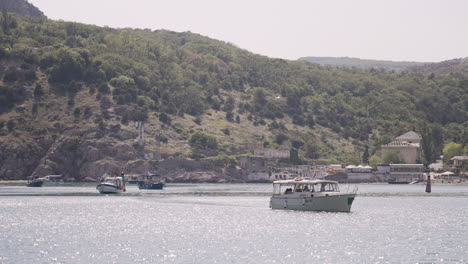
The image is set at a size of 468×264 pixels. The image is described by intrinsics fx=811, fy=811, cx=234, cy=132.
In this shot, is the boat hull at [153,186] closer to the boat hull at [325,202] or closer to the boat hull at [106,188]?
the boat hull at [106,188]

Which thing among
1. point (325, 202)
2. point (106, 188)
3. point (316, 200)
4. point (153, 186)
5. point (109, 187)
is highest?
point (153, 186)

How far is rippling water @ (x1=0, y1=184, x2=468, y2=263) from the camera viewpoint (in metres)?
63.3

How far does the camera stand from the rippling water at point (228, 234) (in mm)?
63312

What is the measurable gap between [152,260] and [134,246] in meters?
8.96

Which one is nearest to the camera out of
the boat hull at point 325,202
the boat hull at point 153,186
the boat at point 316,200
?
the boat hull at point 325,202

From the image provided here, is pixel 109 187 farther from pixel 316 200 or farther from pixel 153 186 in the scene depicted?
pixel 316 200

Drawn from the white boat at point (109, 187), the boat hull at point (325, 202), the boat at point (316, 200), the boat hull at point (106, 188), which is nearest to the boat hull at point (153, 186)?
the white boat at point (109, 187)

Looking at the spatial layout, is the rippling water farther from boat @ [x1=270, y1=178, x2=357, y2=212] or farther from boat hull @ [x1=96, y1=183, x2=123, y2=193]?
boat hull @ [x1=96, y1=183, x2=123, y2=193]

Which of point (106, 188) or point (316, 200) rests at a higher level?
point (106, 188)

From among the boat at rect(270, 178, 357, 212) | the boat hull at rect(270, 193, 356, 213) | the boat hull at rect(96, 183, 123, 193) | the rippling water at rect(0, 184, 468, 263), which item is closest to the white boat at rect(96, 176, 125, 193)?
the boat hull at rect(96, 183, 123, 193)

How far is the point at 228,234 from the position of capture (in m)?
79.5

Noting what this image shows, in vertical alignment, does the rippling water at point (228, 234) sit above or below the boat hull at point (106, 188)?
below

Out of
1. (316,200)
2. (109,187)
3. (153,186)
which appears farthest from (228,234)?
(153,186)

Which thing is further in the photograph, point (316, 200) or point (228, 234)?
point (316, 200)
